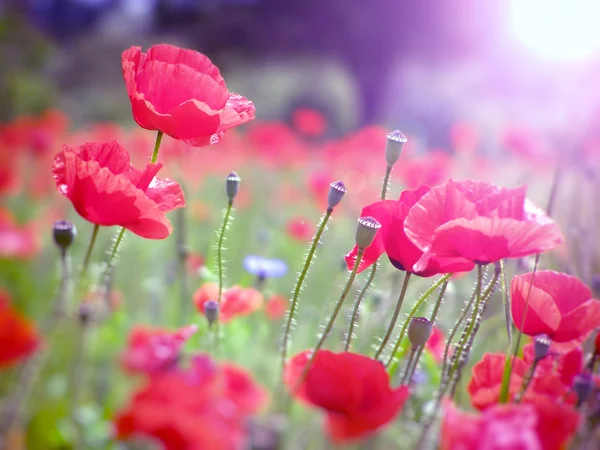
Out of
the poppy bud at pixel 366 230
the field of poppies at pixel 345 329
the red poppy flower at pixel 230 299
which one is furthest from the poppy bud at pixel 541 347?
the red poppy flower at pixel 230 299

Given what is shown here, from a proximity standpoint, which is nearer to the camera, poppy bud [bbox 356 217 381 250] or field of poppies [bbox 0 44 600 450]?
field of poppies [bbox 0 44 600 450]

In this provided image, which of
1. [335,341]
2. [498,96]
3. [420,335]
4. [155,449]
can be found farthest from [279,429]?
[498,96]

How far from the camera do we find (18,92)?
223 inches

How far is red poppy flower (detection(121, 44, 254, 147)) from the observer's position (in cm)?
77

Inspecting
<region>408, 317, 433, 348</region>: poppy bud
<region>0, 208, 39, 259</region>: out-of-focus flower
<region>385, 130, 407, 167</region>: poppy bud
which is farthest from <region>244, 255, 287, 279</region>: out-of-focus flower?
<region>0, 208, 39, 259</region>: out-of-focus flower

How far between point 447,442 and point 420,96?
28.1ft

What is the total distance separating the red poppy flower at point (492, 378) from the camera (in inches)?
27.7

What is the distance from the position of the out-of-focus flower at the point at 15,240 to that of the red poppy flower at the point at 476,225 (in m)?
2.00

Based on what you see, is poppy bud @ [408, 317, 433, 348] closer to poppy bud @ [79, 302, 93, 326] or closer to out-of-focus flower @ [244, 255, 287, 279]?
poppy bud @ [79, 302, 93, 326]

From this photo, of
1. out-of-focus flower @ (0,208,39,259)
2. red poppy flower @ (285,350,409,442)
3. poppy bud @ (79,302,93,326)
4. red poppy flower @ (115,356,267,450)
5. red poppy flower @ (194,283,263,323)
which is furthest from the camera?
out-of-focus flower @ (0,208,39,259)

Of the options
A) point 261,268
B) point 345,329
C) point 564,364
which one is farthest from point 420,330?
point 261,268

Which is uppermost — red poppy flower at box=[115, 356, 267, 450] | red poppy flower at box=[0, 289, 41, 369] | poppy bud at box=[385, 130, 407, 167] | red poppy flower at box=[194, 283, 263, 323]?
poppy bud at box=[385, 130, 407, 167]

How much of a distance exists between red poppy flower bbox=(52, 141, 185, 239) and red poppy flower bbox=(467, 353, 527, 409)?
1.27 ft

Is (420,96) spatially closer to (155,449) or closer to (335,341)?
(335,341)
